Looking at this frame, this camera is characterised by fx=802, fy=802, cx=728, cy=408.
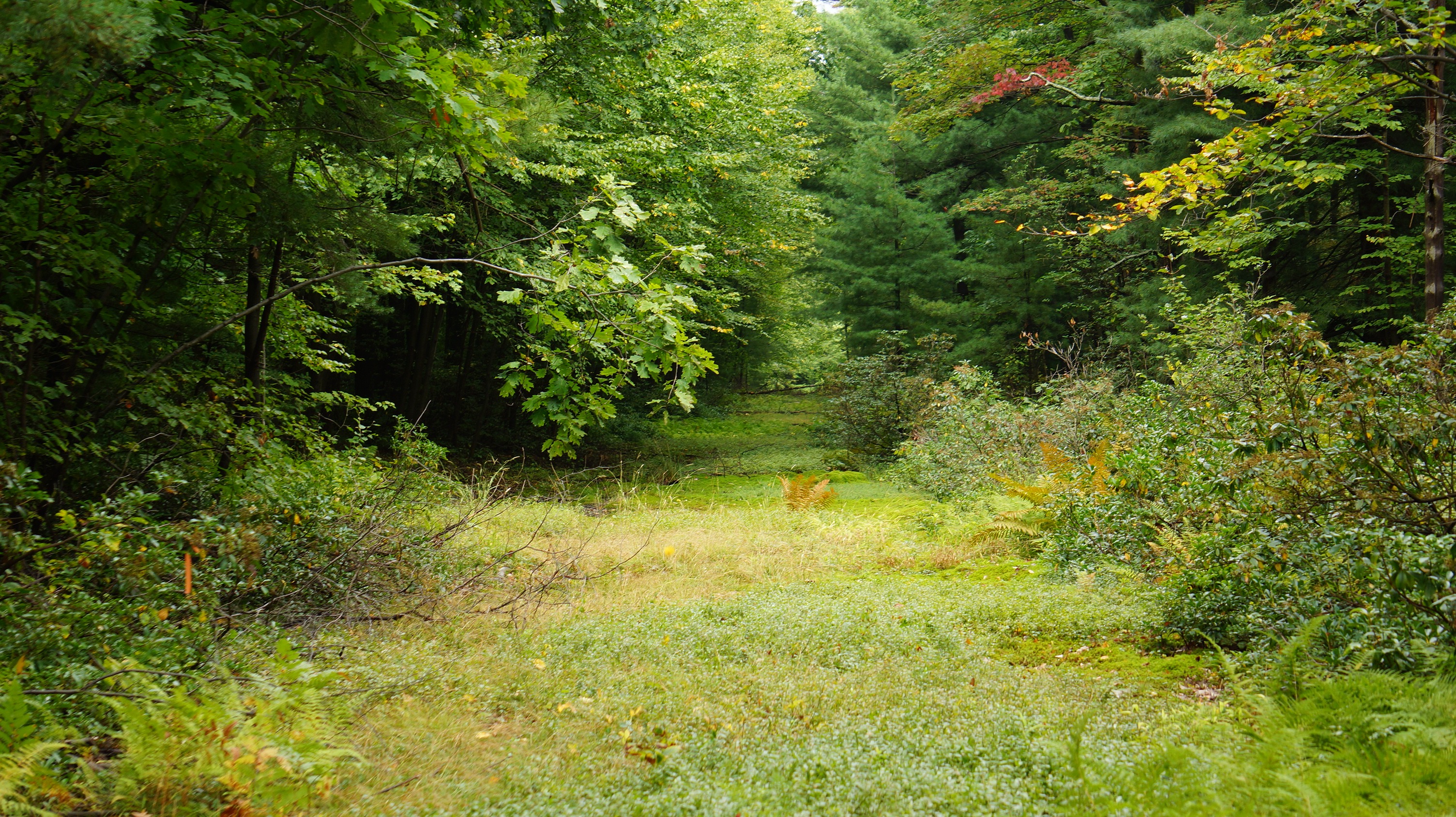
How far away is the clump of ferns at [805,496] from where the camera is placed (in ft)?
33.9

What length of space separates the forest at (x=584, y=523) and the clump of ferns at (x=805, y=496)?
0.05 metres

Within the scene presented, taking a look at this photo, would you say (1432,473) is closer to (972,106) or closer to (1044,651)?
(1044,651)

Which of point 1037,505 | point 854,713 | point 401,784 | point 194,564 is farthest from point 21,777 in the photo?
point 1037,505

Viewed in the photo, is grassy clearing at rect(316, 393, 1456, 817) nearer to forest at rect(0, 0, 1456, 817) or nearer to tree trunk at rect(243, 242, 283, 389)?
forest at rect(0, 0, 1456, 817)

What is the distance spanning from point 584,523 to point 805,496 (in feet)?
9.68

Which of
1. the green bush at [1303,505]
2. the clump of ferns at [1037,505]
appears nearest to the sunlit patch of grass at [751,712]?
the green bush at [1303,505]

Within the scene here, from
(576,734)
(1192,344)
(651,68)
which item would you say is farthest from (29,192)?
(1192,344)

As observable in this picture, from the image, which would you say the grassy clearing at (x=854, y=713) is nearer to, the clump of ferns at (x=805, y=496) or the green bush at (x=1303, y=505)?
the green bush at (x=1303, y=505)

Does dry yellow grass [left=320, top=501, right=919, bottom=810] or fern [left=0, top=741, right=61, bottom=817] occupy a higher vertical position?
fern [left=0, top=741, right=61, bottom=817]

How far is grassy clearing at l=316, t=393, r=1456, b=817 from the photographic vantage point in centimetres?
286

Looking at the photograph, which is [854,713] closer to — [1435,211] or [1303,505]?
[1303,505]

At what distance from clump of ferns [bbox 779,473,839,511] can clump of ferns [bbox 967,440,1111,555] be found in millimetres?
2909

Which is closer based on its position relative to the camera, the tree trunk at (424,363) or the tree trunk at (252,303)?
the tree trunk at (252,303)

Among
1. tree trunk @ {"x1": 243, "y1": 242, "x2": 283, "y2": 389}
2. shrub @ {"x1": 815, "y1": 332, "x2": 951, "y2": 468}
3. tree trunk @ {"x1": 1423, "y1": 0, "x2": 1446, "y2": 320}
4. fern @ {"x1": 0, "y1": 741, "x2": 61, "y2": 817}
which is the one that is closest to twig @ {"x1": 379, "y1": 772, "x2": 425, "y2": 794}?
fern @ {"x1": 0, "y1": 741, "x2": 61, "y2": 817}
